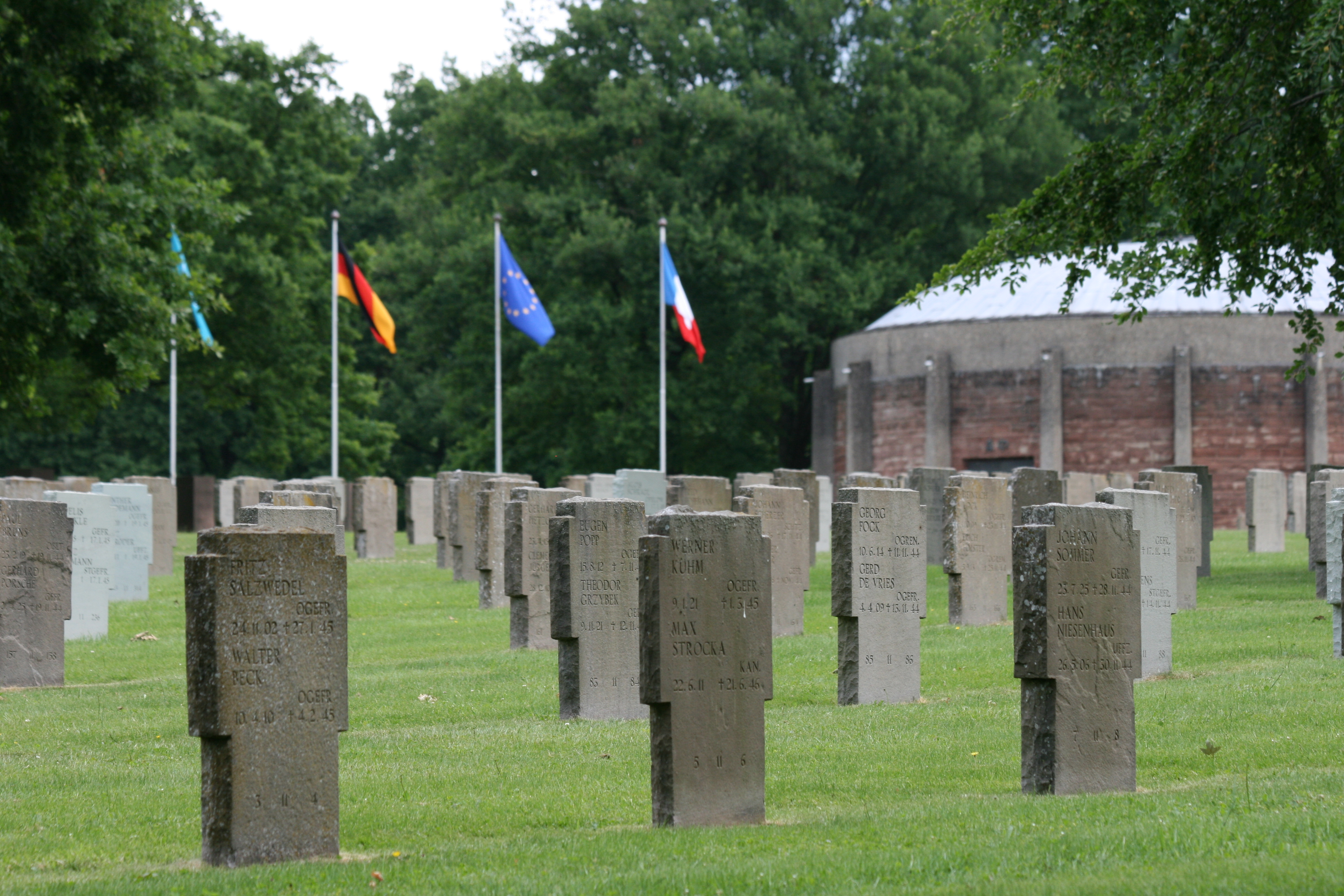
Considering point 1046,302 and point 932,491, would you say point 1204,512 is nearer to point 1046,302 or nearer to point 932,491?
point 932,491

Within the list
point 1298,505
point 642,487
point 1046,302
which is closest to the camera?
point 642,487

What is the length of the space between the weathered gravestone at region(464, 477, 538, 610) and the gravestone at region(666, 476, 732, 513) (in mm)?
2338

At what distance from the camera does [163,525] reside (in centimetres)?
2736

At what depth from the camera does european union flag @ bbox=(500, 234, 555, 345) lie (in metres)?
38.6

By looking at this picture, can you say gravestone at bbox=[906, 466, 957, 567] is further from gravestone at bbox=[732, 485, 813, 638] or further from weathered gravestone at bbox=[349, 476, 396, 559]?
weathered gravestone at bbox=[349, 476, 396, 559]

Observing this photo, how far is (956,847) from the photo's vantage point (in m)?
7.20

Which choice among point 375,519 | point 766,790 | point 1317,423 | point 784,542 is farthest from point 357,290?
point 766,790

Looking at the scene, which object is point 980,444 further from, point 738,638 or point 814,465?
point 738,638

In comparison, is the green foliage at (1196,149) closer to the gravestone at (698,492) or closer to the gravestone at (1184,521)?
the gravestone at (1184,521)

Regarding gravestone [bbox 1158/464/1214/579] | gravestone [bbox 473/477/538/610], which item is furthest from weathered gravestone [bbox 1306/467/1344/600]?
gravestone [bbox 473/477/538/610]

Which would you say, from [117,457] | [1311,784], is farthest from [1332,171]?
[117,457]

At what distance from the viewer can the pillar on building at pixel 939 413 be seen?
4434 centimetres

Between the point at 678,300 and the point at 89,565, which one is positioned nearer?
the point at 89,565

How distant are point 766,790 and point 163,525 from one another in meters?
20.2
